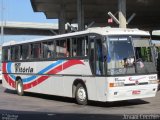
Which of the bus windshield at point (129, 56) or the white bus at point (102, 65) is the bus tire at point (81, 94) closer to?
the white bus at point (102, 65)

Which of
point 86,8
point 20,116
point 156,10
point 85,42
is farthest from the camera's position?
point 156,10

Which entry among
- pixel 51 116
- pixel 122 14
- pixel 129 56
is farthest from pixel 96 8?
pixel 51 116

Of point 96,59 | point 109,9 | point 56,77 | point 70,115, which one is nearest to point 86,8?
point 109,9

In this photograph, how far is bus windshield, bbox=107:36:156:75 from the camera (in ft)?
54.2

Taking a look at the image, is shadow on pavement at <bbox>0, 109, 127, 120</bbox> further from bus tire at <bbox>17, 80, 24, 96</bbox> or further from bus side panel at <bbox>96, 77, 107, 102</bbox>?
bus tire at <bbox>17, 80, 24, 96</bbox>

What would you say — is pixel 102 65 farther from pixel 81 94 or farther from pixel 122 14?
pixel 122 14

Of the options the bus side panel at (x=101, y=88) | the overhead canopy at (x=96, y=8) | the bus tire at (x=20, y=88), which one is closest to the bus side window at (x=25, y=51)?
the bus tire at (x=20, y=88)

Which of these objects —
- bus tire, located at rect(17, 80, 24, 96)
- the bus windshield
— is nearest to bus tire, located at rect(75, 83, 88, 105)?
the bus windshield

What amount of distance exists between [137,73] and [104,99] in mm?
1567

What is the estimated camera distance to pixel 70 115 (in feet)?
47.5

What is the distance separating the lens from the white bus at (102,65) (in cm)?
1652

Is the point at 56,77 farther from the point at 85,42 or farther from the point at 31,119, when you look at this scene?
the point at 31,119

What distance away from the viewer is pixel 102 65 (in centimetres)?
1659

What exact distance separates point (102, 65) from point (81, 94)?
6.75 feet
